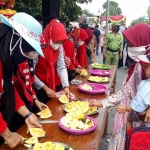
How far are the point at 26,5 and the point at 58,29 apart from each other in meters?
4.55

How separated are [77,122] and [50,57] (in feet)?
4.05

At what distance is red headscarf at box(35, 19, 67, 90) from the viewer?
2775mm

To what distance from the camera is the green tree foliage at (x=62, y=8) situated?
21.8 ft

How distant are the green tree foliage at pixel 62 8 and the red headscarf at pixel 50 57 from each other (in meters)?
3.84

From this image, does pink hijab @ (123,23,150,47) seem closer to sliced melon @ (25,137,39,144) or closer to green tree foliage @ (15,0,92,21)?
sliced melon @ (25,137,39,144)

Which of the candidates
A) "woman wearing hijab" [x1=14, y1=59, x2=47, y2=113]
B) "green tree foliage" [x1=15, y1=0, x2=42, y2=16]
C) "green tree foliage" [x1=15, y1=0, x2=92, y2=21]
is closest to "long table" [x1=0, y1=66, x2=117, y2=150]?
"woman wearing hijab" [x1=14, y1=59, x2=47, y2=113]

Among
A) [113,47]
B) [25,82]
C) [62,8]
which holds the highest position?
[62,8]

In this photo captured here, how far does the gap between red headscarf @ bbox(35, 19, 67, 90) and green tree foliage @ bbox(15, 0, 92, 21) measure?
151 inches

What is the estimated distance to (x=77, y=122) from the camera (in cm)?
175

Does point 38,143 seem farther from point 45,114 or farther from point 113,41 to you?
point 113,41

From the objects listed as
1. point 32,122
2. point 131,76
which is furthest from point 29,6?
point 32,122

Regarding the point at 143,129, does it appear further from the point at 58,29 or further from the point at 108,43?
the point at 108,43

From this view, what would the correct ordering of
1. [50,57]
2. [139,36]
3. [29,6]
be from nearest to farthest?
[139,36] → [50,57] → [29,6]

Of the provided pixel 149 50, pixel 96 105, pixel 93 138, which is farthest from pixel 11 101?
pixel 149 50
